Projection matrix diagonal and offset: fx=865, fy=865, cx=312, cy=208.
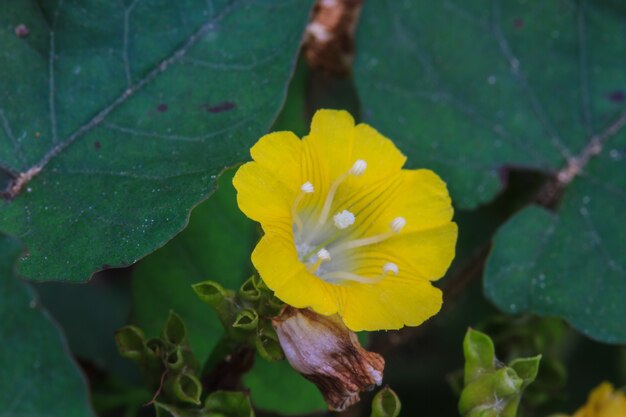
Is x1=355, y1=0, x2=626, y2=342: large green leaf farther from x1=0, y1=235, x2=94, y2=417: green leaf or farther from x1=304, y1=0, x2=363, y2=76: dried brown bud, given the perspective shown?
x1=0, y1=235, x2=94, y2=417: green leaf

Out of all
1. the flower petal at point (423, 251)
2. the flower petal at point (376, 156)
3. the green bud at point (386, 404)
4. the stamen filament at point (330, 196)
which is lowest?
the green bud at point (386, 404)

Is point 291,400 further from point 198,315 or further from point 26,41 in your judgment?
point 26,41

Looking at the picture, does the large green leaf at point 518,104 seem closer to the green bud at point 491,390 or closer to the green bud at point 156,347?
the green bud at point 491,390

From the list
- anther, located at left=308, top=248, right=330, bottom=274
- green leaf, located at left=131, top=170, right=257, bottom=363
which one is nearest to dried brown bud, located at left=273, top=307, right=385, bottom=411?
anther, located at left=308, top=248, right=330, bottom=274

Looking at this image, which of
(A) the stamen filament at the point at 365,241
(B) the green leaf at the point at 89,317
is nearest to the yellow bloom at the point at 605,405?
(A) the stamen filament at the point at 365,241

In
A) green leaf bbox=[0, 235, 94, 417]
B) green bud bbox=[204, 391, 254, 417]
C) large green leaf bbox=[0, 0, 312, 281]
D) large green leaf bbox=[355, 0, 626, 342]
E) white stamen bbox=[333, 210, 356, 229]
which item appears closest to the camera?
green leaf bbox=[0, 235, 94, 417]

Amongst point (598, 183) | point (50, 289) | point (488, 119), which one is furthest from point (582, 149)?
point (50, 289)

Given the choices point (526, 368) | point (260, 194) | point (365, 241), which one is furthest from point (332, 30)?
point (526, 368)
